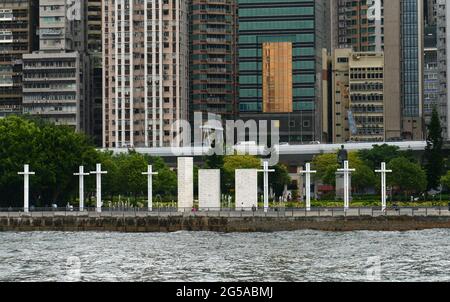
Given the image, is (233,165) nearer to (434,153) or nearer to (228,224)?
(434,153)

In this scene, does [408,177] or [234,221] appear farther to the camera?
[408,177]

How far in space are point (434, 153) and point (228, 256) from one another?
98348 millimetres

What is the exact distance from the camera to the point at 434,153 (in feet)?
539

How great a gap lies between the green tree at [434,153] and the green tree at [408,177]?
1.18 meters

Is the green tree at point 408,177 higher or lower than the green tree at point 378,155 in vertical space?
lower

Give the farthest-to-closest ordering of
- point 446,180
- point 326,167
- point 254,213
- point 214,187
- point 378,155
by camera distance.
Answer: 1. point 378,155
2. point 326,167
3. point 446,180
4. point 214,187
5. point 254,213

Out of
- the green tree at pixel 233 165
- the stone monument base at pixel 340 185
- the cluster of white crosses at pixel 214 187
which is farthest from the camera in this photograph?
the green tree at pixel 233 165

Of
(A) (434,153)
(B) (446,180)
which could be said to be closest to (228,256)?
(A) (434,153)

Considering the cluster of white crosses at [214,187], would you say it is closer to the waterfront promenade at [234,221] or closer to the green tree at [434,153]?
the waterfront promenade at [234,221]

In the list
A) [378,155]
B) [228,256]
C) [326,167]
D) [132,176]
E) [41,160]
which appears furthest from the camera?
[378,155]

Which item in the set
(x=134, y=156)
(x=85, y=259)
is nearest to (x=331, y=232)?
(x=85, y=259)

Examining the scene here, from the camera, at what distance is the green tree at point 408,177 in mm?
165500

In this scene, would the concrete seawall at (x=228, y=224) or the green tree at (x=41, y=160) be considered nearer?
the concrete seawall at (x=228, y=224)

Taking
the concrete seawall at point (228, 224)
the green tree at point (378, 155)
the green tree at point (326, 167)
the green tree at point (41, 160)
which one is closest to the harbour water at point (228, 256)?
the concrete seawall at point (228, 224)
